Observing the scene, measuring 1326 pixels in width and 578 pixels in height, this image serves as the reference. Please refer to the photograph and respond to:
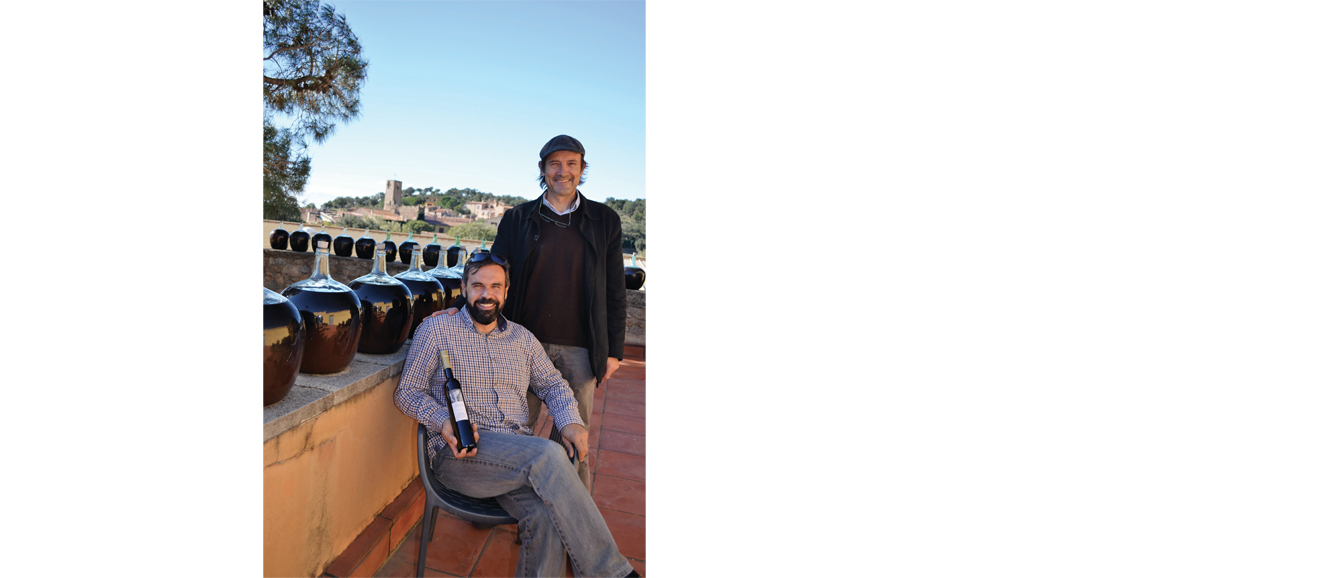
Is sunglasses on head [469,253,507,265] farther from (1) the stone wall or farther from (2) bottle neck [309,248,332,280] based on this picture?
(1) the stone wall

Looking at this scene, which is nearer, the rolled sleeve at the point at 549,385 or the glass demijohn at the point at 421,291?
the rolled sleeve at the point at 549,385

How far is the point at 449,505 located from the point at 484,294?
537 mm

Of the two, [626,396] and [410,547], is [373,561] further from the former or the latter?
[626,396]

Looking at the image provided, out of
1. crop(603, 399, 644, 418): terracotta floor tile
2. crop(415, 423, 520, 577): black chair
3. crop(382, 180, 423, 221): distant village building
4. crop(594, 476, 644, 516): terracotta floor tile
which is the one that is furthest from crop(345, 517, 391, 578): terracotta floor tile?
crop(382, 180, 423, 221): distant village building

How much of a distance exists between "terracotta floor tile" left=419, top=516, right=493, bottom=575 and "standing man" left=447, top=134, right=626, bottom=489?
39 centimetres

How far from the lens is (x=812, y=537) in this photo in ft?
2.07

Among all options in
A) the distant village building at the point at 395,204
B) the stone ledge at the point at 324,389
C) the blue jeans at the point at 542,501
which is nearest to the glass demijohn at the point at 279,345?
the stone ledge at the point at 324,389

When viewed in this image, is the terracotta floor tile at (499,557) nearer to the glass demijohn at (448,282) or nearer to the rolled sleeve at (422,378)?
the rolled sleeve at (422,378)

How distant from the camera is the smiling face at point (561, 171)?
1657mm

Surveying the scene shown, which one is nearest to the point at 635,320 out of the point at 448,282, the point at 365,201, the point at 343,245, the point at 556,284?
the point at 448,282

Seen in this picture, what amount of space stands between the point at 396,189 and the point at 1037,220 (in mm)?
14886

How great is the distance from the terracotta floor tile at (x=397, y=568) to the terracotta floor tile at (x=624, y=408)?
1.51 meters
